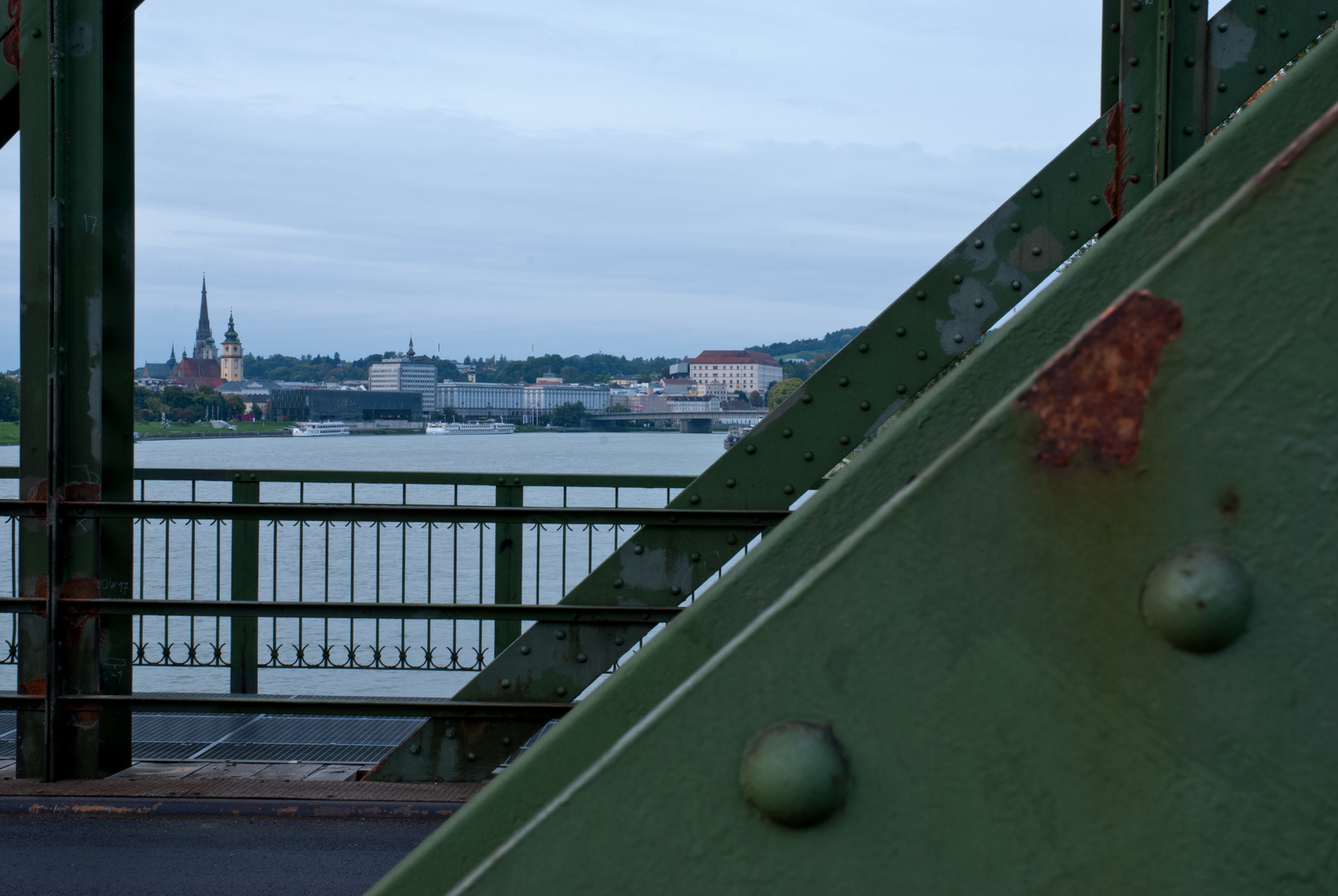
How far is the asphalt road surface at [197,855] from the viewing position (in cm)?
399

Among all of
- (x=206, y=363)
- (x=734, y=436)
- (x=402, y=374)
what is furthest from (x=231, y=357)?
(x=734, y=436)

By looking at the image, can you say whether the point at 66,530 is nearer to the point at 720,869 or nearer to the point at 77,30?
the point at 77,30

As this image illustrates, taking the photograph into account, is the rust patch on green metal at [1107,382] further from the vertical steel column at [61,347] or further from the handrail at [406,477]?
the handrail at [406,477]

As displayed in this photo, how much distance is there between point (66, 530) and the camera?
515 centimetres

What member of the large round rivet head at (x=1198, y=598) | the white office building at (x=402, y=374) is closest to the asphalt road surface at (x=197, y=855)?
the large round rivet head at (x=1198, y=598)

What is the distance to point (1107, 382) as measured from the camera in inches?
30.5

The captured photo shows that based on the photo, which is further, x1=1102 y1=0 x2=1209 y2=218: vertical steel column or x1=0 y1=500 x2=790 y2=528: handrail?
x1=0 y1=500 x2=790 y2=528: handrail

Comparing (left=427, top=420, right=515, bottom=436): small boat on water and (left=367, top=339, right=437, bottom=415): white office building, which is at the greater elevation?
(left=367, top=339, right=437, bottom=415): white office building

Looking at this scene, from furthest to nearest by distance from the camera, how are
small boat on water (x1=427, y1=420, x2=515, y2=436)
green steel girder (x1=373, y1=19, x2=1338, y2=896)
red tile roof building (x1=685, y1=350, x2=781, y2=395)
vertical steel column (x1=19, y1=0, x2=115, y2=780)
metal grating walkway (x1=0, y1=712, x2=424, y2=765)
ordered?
small boat on water (x1=427, y1=420, x2=515, y2=436) → red tile roof building (x1=685, y1=350, x2=781, y2=395) → metal grating walkway (x1=0, y1=712, x2=424, y2=765) → vertical steel column (x1=19, y1=0, x2=115, y2=780) → green steel girder (x1=373, y1=19, x2=1338, y2=896)

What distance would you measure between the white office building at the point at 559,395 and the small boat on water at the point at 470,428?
640 cm

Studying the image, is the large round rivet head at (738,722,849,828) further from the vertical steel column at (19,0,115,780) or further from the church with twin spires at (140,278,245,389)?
the church with twin spires at (140,278,245,389)

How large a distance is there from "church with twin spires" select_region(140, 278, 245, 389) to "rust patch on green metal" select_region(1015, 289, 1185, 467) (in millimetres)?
128147

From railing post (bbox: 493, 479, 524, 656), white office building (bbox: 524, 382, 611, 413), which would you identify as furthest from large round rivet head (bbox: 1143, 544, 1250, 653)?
white office building (bbox: 524, 382, 611, 413)

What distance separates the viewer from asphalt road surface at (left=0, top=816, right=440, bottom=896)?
3994mm
